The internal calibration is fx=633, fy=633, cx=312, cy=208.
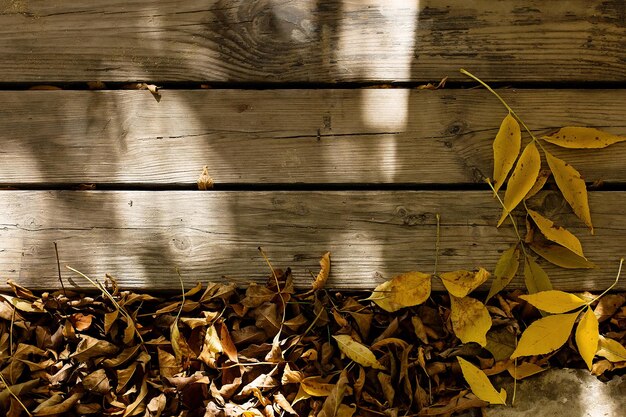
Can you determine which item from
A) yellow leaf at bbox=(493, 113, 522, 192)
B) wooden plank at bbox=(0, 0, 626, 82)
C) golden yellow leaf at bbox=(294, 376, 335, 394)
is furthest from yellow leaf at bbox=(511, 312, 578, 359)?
wooden plank at bbox=(0, 0, 626, 82)

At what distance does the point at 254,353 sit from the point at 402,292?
417 mm

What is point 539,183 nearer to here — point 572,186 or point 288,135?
point 572,186

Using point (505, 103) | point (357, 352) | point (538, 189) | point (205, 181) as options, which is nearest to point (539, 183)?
point (538, 189)

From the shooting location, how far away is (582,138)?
1.68m

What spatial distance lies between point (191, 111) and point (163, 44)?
21cm

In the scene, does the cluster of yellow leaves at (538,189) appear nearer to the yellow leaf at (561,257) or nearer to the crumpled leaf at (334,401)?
the yellow leaf at (561,257)

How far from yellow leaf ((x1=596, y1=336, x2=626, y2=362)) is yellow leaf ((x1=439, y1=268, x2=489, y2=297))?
350mm

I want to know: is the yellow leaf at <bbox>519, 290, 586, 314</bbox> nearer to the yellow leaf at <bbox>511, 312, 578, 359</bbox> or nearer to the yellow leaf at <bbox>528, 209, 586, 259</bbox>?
the yellow leaf at <bbox>511, 312, 578, 359</bbox>

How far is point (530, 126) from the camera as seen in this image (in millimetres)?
1713

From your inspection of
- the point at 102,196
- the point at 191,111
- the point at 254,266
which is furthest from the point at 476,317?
the point at 102,196

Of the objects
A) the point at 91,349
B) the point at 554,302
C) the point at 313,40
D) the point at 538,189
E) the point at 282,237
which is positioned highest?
the point at 313,40

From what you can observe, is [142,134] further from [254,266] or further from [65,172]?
[254,266]

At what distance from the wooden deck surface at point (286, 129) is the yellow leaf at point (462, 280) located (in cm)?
3

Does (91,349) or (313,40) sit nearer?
(91,349)
